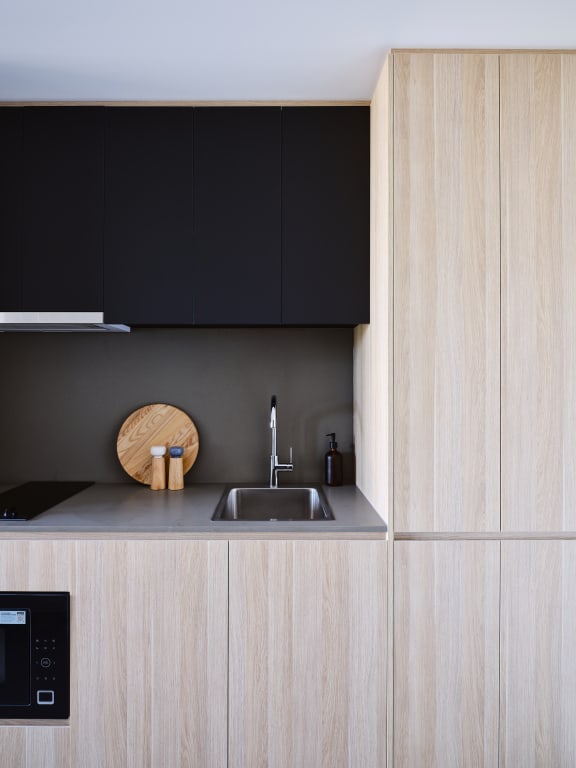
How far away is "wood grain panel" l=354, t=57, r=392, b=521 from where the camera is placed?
74.1 inches

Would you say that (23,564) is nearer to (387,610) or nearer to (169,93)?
(387,610)

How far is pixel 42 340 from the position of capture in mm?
2611

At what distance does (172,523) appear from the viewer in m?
1.92

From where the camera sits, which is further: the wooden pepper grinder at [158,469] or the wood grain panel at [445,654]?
the wooden pepper grinder at [158,469]

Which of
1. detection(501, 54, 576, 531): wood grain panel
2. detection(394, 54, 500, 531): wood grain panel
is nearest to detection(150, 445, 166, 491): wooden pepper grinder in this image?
detection(394, 54, 500, 531): wood grain panel

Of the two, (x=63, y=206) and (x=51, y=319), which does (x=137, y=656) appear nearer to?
(x=51, y=319)

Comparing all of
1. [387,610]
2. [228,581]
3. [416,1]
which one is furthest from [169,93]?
[387,610]

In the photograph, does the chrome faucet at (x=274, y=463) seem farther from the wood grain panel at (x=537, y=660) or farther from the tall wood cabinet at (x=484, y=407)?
the wood grain panel at (x=537, y=660)

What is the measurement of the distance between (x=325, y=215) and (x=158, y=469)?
1.25 m

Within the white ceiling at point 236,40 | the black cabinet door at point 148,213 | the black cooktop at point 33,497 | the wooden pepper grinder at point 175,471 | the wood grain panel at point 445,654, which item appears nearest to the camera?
the white ceiling at point 236,40

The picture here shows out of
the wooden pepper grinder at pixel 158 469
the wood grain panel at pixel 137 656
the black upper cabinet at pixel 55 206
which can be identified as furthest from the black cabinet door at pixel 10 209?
the wood grain panel at pixel 137 656

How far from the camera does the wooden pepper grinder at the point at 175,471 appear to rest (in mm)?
2477

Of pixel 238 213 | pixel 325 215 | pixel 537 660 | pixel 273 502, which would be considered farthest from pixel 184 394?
pixel 537 660

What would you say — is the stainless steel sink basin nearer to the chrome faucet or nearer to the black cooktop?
the chrome faucet
